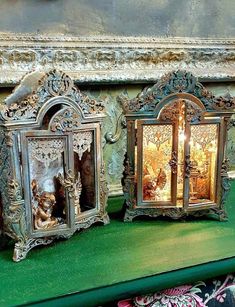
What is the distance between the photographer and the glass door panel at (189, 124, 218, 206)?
86 cm

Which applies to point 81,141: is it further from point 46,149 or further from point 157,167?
point 157,167

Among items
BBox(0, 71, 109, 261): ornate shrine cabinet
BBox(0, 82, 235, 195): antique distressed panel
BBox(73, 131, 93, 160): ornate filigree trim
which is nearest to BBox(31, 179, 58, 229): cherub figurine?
BBox(0, 71, 109, 261): ornate shrine cabinet

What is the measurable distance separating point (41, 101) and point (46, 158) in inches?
4.3

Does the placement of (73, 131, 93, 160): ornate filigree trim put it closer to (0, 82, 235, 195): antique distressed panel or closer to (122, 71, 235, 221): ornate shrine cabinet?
(122, 71, 235, 221): ornate shrine cabinet

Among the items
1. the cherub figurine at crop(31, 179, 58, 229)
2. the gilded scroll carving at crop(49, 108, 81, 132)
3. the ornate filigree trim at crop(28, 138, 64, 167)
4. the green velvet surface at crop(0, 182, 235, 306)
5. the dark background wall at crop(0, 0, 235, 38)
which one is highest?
the dark background wall at crop(0, 0, 235, 38)

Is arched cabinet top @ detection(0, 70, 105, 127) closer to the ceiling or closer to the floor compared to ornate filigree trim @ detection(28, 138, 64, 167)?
closer to the ceiling

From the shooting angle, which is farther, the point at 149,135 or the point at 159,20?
the point at 159,20

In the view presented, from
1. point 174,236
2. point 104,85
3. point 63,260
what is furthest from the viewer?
point 104,85

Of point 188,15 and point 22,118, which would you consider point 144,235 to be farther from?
point 188,15

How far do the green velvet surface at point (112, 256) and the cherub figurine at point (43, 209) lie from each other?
0.05 m

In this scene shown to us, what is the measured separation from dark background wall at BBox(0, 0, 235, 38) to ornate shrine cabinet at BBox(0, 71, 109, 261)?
27cm

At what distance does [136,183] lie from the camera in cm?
86

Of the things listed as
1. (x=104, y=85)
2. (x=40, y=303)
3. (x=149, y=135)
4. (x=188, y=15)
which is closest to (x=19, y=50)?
(x=104, y=85)

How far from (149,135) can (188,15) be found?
43 cm
